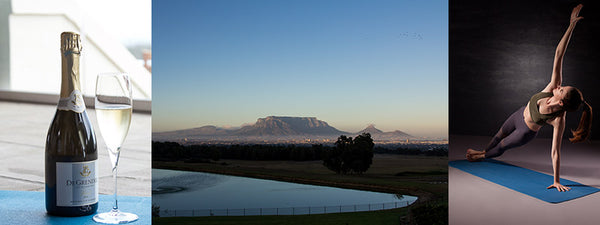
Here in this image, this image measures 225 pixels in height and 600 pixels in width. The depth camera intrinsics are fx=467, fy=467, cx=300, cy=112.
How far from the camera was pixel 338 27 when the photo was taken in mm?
539

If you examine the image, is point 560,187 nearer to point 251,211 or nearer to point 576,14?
point 576,14

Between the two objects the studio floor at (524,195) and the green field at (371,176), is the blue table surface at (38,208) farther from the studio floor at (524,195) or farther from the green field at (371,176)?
the studio floor at (524,195)

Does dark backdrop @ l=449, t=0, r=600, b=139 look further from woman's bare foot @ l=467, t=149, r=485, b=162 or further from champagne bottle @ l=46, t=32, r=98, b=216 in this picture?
champagne bottle @ l=46, t=32, r=98, b=216

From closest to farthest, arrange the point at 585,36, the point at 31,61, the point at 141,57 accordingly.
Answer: the point at 585,36 < the point at 141,57 < the point at 31,61

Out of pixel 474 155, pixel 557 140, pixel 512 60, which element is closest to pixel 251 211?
pixel 474 155

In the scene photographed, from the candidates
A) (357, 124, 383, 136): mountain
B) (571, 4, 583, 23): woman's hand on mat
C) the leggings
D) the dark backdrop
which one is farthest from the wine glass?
(571, 4, 583, 23): woman's hand on mat

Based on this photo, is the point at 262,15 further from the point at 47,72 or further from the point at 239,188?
the point at 47,72

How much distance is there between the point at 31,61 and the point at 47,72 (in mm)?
298

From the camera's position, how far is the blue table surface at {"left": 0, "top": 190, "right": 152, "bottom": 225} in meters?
0.56

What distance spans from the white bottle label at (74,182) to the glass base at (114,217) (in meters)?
0.03

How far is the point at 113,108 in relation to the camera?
0.55 meters

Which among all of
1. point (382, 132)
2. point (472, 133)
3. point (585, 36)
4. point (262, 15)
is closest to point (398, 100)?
point (382, 132)

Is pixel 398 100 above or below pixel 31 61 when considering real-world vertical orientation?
below

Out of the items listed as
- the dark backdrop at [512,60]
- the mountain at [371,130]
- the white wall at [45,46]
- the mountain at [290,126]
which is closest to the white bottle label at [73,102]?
the mountain at [290,126]
